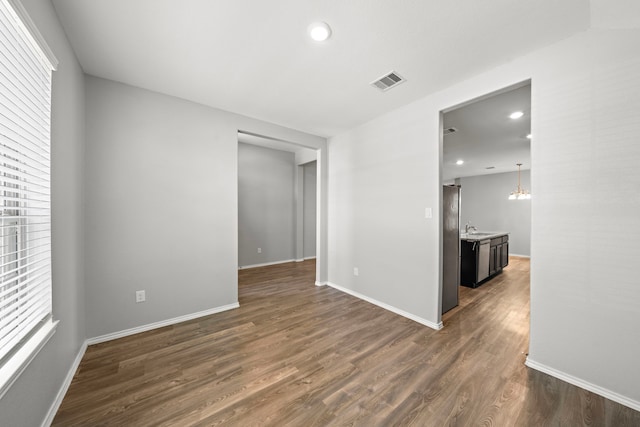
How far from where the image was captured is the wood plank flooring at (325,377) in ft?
4.96

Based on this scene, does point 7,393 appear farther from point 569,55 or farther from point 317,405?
point 569,55

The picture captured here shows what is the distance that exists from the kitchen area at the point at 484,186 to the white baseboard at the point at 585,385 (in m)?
1.11

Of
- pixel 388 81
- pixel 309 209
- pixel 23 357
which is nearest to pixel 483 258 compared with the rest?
pixel 388 81

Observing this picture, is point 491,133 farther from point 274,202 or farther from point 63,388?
point 63,388

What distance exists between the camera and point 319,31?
1.75 metres

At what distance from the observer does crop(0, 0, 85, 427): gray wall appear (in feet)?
4.08

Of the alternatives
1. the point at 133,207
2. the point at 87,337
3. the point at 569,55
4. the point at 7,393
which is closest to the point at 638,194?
the point at 569,55

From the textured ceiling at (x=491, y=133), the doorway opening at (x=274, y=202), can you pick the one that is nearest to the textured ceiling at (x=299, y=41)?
the textured ceiling at (x=491, y=133)

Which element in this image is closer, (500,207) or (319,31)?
(319,31)

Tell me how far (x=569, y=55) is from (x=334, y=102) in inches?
80.2

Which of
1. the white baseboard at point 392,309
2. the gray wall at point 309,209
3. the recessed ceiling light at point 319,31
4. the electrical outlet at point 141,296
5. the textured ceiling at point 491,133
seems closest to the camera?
the recessed ceiling light at point 319,31

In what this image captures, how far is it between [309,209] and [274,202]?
1.02 m

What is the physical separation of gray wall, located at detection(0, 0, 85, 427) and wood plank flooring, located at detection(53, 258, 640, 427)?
283 mm

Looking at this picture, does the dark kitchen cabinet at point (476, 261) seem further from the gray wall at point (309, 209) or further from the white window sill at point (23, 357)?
the white window sill at point (23, 357)
